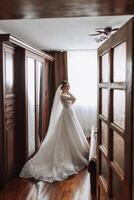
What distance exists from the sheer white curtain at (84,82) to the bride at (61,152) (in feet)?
4.99

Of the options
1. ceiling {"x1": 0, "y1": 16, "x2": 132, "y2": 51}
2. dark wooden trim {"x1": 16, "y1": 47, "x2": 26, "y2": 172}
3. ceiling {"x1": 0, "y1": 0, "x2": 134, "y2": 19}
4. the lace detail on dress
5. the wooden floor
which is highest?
ceiling {"x1": 0, "y1": 16, "x2": 132, "y2": 51}

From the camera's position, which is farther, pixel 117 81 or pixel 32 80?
pixel 32 80

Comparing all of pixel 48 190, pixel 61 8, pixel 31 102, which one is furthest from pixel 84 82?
pixel 61 8

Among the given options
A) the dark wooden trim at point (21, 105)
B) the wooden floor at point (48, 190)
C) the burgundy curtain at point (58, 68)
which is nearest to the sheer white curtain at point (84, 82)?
the burgundy curtain at point (58, 68)

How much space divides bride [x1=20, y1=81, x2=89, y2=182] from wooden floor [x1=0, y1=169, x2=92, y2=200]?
0.18 m

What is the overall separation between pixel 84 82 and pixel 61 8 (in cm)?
514

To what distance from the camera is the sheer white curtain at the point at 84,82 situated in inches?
265

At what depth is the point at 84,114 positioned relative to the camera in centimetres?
679

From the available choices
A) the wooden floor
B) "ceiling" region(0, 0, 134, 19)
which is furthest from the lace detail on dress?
"ceiling" region(0, 0, 134, 19)

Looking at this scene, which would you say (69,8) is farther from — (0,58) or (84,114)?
(84,114)

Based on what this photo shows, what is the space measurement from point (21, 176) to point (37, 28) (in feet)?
7.49

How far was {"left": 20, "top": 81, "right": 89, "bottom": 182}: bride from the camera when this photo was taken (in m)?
4.32

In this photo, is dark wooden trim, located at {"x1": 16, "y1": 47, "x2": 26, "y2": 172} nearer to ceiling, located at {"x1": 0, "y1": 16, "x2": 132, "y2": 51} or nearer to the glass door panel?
the glass door panel

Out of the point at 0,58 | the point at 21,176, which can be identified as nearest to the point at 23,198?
the point at 21,176
